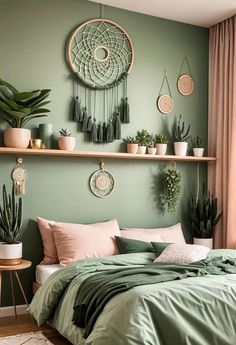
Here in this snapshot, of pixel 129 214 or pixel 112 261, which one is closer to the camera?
pixel 112 261

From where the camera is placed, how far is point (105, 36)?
15.1 feet

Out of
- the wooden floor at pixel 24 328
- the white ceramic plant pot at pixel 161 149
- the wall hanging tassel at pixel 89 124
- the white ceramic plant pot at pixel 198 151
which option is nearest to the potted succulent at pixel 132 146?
the white ceramic plant pot at pixel 161 149

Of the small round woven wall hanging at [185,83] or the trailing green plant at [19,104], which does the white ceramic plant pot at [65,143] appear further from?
the small round woven wall hanging at [185,83]

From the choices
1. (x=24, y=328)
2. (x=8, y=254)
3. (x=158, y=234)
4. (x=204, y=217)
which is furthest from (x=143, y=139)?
(x=24, y=328)

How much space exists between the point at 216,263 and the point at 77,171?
1.65 m

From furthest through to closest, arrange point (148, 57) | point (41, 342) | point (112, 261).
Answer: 1. point (148, 57)
2. point (112, 261)
3. point (41, 342)

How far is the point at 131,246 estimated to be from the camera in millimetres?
4086

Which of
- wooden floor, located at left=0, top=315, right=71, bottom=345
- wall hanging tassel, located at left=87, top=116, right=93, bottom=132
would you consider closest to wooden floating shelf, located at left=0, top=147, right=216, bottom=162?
wall hanging tassel, located at left=87, top=116, right=93, bottom=132

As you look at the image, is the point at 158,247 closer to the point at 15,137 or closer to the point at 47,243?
the point at 47,243

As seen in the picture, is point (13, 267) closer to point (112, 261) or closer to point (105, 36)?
point (112, 261)

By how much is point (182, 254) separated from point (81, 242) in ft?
2.97

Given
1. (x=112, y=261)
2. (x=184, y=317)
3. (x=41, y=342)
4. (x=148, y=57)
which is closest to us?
(x=184, y=317)

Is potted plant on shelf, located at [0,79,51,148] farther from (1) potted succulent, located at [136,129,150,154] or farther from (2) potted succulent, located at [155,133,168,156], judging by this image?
(2) potted succulent, located at [155,133,168,156]

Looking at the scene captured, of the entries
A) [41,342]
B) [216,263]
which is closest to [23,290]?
[41,342]
